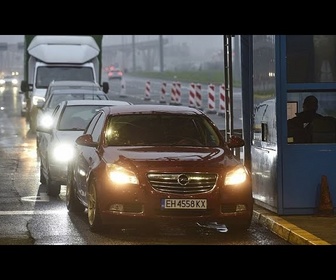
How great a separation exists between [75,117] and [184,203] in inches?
258

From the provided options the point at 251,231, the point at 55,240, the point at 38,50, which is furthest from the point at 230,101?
the point at 38,50

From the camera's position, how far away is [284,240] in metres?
13.3

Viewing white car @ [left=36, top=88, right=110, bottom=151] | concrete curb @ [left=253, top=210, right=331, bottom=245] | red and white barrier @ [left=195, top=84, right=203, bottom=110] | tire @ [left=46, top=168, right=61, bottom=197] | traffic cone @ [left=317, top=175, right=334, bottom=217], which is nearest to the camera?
concrete curb @ [left=253, top=210, right=331, bottom=245]

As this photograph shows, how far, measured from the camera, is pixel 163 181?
13.4m

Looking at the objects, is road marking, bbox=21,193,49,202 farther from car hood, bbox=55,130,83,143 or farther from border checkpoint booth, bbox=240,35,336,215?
border checkpoint booth, bbox=240,35,336,215

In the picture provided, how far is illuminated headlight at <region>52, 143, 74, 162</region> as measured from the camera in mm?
17734

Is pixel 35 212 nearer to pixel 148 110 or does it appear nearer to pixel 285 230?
pixel 148 110

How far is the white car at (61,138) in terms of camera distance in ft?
58.3

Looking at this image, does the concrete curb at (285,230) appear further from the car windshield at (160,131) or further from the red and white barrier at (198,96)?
the red and white barrier at (198,96)

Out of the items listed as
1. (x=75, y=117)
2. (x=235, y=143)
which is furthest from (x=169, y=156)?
(x=75, y=117)

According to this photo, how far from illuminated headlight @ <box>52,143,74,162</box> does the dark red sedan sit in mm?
2997

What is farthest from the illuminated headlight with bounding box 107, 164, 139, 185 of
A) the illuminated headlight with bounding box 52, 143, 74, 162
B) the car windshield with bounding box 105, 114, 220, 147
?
the illuminated headlight with bounding box 52, 143, 74, 162

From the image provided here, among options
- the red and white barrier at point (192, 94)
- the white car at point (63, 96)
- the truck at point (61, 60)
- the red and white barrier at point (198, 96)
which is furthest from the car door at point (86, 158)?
the red and white barrier at point (192, 94)
